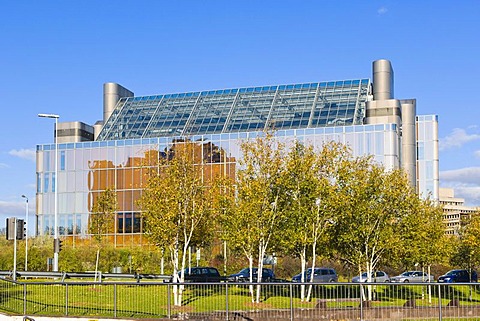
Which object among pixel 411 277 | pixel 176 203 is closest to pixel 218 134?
pixel 411 277

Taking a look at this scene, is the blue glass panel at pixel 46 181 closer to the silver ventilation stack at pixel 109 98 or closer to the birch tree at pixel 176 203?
the silver ventilation stack at pixel 109 98

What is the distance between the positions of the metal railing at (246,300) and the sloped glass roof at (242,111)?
51.0m

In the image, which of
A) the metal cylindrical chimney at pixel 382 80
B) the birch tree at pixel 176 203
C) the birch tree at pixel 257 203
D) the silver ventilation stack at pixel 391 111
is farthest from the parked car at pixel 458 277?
the birch tree at pixel 176 203

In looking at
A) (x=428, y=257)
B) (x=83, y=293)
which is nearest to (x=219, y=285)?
(x=83, y=293)

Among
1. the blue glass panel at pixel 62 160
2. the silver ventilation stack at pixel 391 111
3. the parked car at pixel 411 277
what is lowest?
the parked car at pixel 411 277

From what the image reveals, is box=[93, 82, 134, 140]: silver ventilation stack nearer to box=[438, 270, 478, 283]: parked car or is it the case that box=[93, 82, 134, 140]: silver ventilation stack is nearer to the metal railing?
box=[438, 270, 478, 283]: parked car

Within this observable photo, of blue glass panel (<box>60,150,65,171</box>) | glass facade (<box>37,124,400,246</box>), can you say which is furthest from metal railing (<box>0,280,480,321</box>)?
blue glass panel (<box>60,150,65,171</box>)

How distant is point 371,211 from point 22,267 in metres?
31.7

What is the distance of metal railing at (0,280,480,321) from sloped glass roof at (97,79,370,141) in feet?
167

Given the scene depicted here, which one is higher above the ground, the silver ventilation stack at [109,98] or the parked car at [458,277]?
the silver ventilation stack at [109,98]

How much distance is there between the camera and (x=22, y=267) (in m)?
62.3

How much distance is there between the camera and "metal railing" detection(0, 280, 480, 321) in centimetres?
2164

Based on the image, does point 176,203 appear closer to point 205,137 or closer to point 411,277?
point 411,277

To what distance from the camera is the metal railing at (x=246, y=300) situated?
21.6 meters
